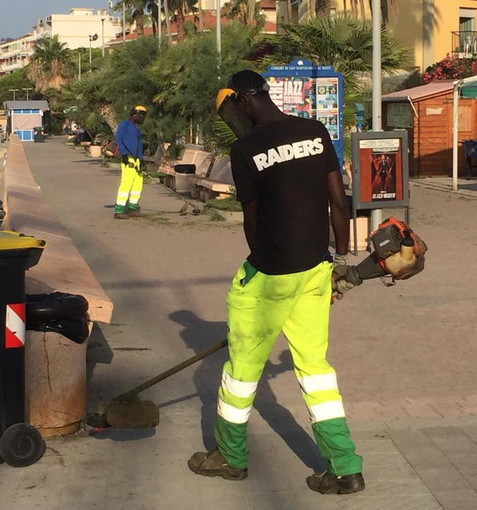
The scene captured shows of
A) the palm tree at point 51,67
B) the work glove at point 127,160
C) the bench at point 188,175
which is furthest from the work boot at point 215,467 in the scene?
the palm tree at point 51,67

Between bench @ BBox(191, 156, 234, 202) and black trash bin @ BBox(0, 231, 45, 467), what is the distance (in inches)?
509

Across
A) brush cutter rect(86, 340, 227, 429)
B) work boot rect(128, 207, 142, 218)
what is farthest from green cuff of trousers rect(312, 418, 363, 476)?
work boot rect(128, 207, 142, 218)

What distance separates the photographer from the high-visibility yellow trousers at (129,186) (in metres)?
16.1

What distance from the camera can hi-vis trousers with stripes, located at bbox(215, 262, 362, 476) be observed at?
4648 mm

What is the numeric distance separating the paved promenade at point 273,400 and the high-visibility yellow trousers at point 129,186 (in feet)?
11.9

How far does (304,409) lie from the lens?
20.0 ft

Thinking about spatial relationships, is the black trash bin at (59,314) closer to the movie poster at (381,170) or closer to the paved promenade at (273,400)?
the paved promenade at (273,400)

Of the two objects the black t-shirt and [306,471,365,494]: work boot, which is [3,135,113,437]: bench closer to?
the black t-shirt

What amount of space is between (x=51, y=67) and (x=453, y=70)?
84.3 metres

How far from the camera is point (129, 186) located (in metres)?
16.4

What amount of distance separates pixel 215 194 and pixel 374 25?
6.50m

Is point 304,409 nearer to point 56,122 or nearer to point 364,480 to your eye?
point 364,480

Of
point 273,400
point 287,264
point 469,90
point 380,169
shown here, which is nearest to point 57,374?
point 273,400

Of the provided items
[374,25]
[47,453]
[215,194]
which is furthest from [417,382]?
[215,194]
